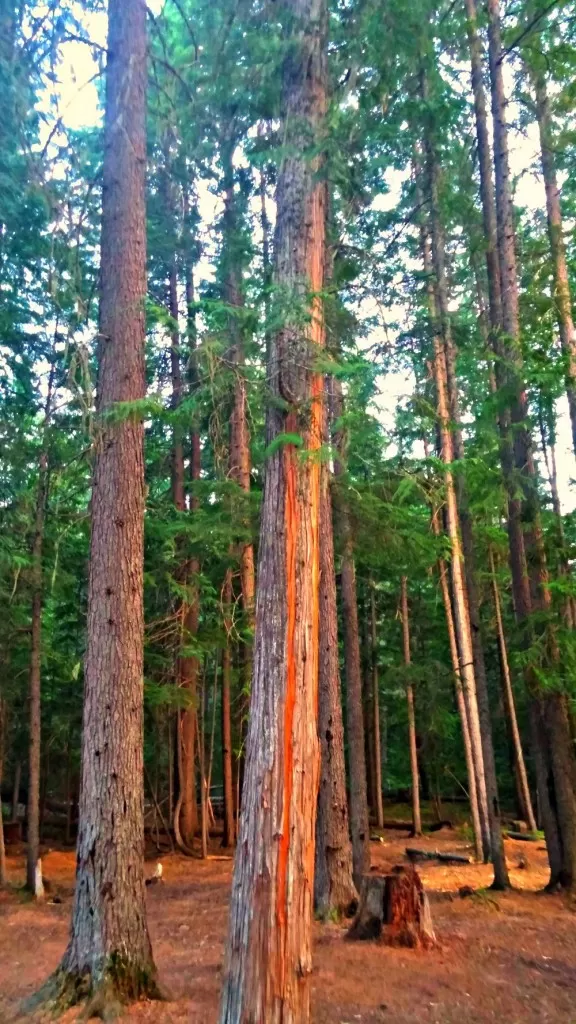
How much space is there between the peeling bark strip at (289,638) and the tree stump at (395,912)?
3653 mm

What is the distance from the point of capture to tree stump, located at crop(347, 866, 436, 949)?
25.0 feet

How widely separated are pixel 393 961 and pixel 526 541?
6049 mm

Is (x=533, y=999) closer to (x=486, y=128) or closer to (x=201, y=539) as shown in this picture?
(x=201, y=539)

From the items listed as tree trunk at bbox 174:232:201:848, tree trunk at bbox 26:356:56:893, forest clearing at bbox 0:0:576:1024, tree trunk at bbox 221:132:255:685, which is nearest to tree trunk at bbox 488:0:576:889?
forest clearing at bbox 0:0:576:1024

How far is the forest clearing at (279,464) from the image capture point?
5.49 meters

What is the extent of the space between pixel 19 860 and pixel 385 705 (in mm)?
13062

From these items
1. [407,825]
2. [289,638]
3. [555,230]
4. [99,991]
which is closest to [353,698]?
[99,991]

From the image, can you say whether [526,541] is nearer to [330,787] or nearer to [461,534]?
[461,534]

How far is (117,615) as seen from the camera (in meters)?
6.40

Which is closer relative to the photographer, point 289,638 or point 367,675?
point 289,638

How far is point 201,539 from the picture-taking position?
11.8m

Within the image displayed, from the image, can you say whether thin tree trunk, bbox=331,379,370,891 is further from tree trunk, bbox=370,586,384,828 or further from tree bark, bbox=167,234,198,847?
tree trunk, bbox=370,586,384,828

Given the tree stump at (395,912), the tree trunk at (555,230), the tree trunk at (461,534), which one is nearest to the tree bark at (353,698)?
the tree trunk at (461,534)

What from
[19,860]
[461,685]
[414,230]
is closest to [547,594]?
[461,685]
